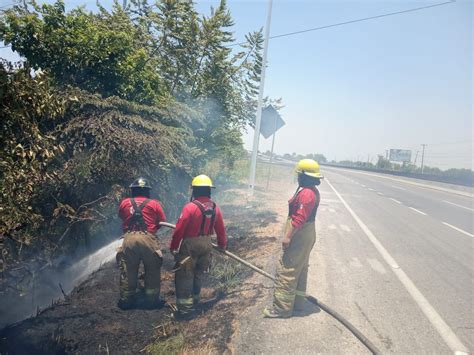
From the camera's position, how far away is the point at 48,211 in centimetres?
621

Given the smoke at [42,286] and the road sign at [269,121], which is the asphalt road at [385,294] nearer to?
the smoke at [42,286]

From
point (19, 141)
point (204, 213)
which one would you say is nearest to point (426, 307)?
point (204, 213)

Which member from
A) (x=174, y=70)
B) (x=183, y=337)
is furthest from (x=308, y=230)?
(x=174, y=70)

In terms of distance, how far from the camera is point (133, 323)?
4.96m

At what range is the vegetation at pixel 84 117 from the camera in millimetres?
4797

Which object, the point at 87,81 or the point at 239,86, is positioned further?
the point at 239,86

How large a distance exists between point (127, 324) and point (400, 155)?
272 feet

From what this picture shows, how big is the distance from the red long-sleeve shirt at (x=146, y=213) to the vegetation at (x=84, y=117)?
1.25 meters

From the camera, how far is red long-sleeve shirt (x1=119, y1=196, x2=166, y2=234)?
17.3 ft

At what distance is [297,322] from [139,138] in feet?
14.0

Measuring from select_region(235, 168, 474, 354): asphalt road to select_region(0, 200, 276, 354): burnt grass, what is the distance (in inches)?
20.6

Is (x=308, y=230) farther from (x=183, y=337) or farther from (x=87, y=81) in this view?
(x=87, y=81)

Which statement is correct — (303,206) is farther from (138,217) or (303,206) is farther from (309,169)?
(138,217)

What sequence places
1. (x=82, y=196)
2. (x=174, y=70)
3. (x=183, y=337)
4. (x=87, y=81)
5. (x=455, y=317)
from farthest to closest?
(x=174, y=70)
(x=87, y=81)
(x=82, y=196)
(x=455, y=317)
(x=183, y=337)
